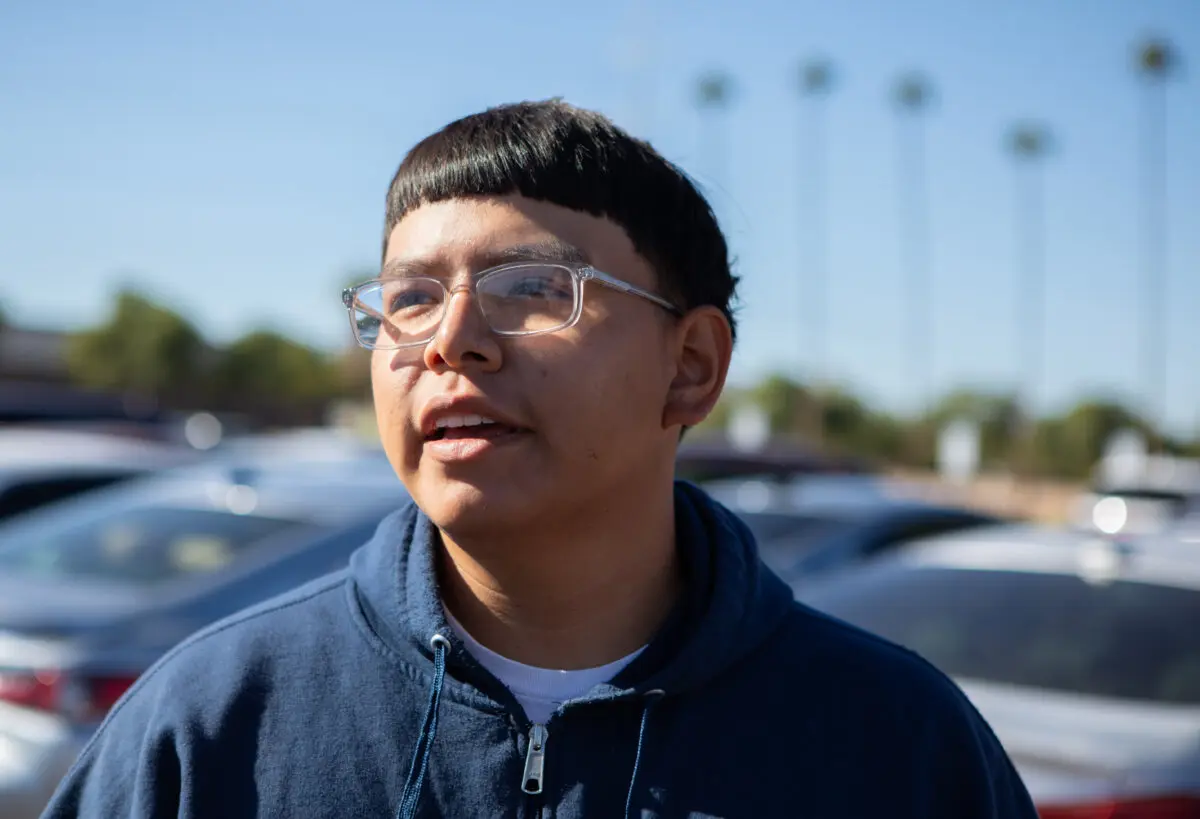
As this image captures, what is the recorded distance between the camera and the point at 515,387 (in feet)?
5.59

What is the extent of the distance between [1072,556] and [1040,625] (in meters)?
0.36

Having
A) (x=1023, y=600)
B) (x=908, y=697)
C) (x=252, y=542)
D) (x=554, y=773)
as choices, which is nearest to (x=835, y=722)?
(x=908, y=697)

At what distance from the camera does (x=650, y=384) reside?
1853 millimetres

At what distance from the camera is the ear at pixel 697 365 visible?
1942 mm

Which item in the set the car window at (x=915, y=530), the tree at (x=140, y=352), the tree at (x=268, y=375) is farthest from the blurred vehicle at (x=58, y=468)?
the tree at (x=140, y=352)

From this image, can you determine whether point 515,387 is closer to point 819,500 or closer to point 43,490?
point 819,500

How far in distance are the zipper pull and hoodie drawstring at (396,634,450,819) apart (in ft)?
0.44

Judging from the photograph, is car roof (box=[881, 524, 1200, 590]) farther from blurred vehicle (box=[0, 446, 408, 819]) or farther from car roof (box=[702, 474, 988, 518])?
blurred vehicle (box=[0, 446, 408, 819])

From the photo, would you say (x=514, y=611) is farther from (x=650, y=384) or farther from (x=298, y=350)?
(x=298, y=350)

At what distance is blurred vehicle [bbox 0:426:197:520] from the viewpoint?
7.05 meters

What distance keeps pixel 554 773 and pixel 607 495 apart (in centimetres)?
41

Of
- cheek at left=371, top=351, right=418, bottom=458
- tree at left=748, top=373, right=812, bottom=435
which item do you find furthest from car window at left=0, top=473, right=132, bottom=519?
tree at left=748, top=373, right=812, bottom=435

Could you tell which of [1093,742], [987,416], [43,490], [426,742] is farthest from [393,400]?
[987,416]

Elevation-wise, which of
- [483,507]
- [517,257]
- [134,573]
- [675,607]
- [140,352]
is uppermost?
[517,257]
